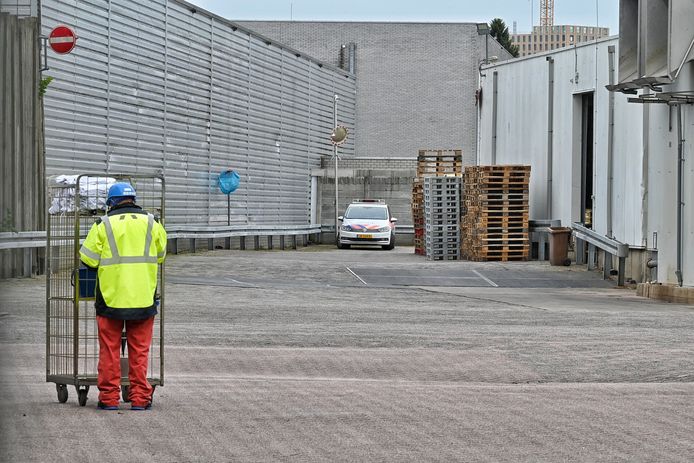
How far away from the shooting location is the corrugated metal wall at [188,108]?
28.2 metres

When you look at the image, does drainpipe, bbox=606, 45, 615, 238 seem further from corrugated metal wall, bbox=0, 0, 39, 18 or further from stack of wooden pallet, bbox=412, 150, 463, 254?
corrugated metal wall, bbox=0, 0, 39, 18

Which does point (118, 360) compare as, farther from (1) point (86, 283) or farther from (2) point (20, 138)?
(2) point (20, 138)

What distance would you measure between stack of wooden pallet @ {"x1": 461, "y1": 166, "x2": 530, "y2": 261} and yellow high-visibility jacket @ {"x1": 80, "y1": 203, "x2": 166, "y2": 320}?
79.7ft

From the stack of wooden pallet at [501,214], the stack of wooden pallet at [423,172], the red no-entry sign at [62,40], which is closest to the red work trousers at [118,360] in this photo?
the red no-entry sign at [62,40]

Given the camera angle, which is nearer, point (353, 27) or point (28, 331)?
point (28, 331)

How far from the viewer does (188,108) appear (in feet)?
119

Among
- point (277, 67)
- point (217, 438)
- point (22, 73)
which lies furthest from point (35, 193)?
point (277, 67)

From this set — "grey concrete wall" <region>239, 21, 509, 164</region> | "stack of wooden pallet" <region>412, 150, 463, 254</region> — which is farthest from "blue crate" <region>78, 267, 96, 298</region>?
"grey concrete wall" <region>239, 21, 509, 164</region>

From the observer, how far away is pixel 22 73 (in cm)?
2331

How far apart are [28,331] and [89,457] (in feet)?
26.3

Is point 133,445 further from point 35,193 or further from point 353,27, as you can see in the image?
point 353,27

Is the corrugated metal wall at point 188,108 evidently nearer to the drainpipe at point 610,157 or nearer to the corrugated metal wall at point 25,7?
the corrugated metal wall at point 25,7

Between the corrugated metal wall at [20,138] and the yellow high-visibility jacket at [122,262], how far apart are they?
41.2 ft

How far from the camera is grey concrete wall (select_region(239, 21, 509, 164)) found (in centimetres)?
6038
